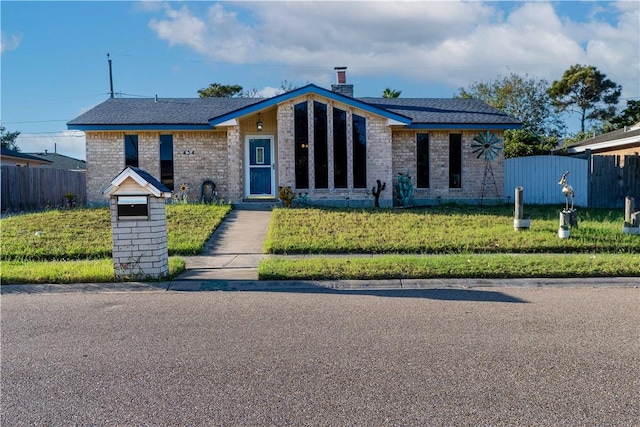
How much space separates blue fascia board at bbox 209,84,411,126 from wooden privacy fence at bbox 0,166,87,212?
8267 mm

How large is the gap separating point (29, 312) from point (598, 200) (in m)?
19.1

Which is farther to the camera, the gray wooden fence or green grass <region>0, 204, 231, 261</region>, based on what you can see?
the gray wooden fence

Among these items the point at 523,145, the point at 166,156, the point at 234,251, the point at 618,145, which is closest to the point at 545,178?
the point at 618,145

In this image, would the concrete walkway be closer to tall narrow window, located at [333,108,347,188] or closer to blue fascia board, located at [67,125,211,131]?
tall narrow window, located at [333,108,347,188]

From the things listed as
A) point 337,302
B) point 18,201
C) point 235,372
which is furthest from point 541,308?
point 18,201

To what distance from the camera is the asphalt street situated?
3688mm

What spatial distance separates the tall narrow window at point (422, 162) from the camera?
19.7 meters

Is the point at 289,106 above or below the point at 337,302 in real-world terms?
above

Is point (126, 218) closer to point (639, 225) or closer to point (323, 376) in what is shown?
point (323, 376)

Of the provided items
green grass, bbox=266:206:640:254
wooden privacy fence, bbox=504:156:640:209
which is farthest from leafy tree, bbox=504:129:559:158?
green grass, bbox=266:206:640:254

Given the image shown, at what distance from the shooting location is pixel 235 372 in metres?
4.43

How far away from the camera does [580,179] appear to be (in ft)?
65.4

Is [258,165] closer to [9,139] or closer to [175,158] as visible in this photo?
[175,158]

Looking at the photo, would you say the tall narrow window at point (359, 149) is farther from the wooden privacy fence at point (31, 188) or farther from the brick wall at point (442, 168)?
the wooden privacy fence at point (31, 188)
